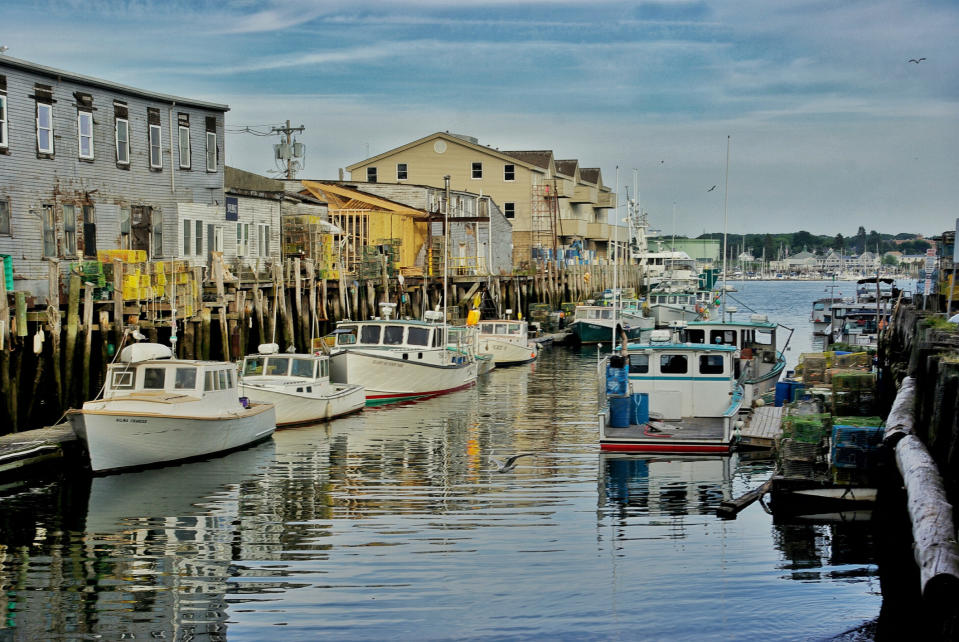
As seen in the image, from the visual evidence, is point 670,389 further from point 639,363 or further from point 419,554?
point 419,554

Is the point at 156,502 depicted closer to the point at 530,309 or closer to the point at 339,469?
the point at 339,469

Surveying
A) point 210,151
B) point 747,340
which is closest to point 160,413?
point 210,151

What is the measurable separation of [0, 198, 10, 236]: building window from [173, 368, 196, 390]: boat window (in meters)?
8.99

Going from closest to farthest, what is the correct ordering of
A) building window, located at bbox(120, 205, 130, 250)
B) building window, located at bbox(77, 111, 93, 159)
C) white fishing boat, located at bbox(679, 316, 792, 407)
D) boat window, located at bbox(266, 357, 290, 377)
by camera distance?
boat window, located at bbox(266, 357, 290, 377) < building window, located at bbox(77, 111, 93, 159) < white fishing boat, located at bbox(679, 316, 792, 407) < building window, located at bbox(120, 205, 130, 250)

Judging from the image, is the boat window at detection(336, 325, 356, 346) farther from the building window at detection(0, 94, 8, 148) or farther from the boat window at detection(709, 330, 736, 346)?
the building window at detection(0, 94, 8, 148)

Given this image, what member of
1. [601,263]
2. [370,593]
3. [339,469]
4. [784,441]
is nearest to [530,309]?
[601,263]

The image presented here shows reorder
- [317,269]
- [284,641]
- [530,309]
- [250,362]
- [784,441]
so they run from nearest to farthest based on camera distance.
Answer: [284,641], [784,441], [250,362], [317,269], [530,309]

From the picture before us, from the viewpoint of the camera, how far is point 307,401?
29562 millimetres

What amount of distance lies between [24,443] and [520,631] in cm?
1298

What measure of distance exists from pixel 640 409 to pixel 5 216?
17674mm

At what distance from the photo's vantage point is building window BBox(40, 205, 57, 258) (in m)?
31.0

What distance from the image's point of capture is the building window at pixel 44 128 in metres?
30.7

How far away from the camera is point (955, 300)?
34.4 m

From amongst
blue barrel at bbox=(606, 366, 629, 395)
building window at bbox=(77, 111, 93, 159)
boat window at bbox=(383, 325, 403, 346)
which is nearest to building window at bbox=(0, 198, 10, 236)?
building window at bbox=(77, 111, 93, 159)
